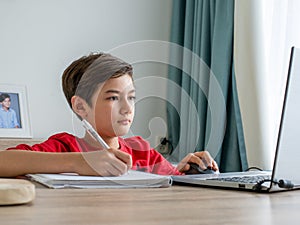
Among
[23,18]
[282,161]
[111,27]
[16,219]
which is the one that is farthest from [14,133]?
[16,219]

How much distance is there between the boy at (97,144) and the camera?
3.41 feet

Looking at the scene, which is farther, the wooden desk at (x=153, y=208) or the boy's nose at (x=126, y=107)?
the boy's nose at (x=126, y=107)

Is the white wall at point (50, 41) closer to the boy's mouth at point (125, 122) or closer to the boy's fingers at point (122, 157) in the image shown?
the boy's mouth at point (125, 122)

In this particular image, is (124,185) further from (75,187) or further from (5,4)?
(5,4)

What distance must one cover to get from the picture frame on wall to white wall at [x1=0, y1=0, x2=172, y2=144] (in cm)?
6

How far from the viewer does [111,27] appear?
2.61 metres

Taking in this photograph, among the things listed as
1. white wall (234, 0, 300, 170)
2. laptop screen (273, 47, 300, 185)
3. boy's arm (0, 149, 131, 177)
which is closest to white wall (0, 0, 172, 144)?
white wall (234, 0, 300, 170)

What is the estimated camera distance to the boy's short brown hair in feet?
4.07

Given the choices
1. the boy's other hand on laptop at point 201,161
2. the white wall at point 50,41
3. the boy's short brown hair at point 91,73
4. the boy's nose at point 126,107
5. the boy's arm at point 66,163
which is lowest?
the boy's other hand on laptop at point 201,161

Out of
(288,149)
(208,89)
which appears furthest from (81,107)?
(208,89)

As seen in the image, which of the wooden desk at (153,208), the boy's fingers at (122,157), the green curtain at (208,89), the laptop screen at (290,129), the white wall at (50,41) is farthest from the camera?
the white wall at (50,41)

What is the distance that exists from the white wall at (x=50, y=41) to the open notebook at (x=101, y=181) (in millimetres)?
1303

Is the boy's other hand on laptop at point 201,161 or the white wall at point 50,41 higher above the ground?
the white wall at point 50,41

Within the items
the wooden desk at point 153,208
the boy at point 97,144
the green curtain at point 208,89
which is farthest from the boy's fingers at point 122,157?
the green curtain at point 208,89
